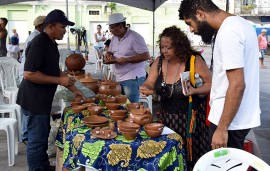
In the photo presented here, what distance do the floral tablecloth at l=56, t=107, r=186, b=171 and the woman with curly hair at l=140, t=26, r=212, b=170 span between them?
0.44 m

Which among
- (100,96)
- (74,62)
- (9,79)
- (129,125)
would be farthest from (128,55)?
(9,79)

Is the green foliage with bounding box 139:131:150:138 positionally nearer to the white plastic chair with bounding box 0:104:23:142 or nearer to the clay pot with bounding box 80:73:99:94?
the clay pot with bounding box 80:73:99:94

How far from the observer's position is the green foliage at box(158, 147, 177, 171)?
1.94 metres

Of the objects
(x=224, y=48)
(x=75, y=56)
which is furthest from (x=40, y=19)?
(x=224, y=48)

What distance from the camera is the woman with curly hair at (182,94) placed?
2.50 metres

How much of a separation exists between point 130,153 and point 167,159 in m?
0.22

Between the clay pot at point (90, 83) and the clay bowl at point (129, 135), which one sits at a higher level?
the clay pot at point (90, 83)

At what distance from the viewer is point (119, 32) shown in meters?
3.85

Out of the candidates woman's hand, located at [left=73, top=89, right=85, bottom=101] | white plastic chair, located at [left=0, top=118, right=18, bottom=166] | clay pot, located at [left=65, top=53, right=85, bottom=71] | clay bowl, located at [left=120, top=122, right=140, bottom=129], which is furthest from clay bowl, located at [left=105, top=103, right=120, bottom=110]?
white plastic chair, located at [left=0, top=118, right=18, bottom=166]

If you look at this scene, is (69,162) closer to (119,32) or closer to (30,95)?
(30,95)

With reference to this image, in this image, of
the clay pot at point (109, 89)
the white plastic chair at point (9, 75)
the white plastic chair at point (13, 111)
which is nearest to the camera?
the clay pot at point (109, 89)

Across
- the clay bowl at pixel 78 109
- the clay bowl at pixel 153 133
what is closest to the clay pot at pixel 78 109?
the clay bowl at pixel 78 109

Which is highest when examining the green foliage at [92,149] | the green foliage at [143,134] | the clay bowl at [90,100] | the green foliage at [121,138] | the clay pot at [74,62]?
the clay pot at [74,62]

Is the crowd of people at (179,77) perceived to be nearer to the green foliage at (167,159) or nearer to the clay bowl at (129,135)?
the green foliage at (167,159)
